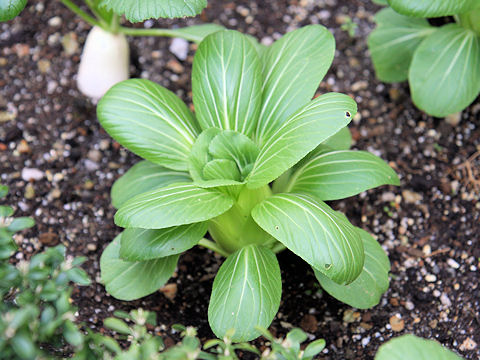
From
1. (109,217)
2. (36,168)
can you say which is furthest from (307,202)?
(36,168)

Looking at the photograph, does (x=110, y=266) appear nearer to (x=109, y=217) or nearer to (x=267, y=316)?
(x=109, y=217)

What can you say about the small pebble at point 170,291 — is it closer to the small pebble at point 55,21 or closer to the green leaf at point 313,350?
the green leaf at point 313,350

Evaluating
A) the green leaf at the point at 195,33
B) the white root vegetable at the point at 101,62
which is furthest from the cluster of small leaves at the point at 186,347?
the white root vegetable at the point at 101,62

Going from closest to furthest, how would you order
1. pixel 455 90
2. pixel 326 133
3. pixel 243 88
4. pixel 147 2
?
1. pixel 326 133
2. pixel 147 2
3. pixel 243 88
4. pixel 455 90

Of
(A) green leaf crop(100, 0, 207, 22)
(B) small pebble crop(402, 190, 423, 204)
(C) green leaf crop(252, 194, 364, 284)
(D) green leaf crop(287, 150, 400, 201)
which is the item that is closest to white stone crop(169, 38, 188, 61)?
(A) green leaf crop(100, 0, 207, 22)

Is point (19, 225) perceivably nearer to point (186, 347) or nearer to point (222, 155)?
point (186, 347)
